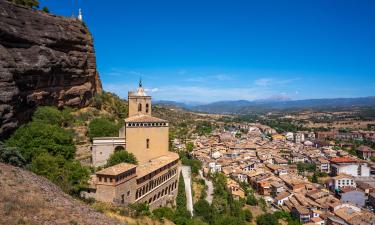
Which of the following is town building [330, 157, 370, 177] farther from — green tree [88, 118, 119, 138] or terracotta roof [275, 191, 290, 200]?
green tree [88, 118, 119, 138]

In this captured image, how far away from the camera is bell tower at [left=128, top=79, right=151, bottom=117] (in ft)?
108

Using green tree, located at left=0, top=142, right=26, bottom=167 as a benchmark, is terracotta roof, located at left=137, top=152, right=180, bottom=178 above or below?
below

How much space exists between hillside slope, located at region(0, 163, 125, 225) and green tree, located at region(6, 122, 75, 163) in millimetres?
5404

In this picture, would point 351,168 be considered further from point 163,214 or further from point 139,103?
point 163,214

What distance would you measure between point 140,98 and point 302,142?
85508mm

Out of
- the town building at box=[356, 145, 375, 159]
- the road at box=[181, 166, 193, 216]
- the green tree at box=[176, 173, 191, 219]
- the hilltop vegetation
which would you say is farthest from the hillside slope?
the town building at box=[356, 145, 375, 159]

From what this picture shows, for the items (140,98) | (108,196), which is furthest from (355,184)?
(108,196)

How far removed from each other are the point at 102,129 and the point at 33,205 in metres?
18.9

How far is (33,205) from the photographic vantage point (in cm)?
1277

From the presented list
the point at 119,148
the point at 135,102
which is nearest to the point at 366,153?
the point at 135,102

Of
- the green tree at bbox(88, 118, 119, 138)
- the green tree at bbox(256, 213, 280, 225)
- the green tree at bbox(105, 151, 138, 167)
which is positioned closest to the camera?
the green tree at bbox(105, 151, 138, 167)

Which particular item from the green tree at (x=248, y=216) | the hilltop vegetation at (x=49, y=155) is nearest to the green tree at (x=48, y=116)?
the hilltop vegetation at (x=49, y=155)

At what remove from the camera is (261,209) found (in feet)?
147

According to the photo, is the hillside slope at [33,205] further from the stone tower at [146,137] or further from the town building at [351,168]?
the town building at [351,168]
